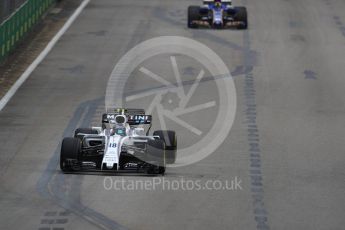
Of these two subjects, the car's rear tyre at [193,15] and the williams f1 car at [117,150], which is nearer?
the williams f1 car at [117,150]

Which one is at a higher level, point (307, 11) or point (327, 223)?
point (327, 223)

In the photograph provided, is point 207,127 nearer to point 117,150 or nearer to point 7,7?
point 117,150

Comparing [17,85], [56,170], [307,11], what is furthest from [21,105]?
[307,11]

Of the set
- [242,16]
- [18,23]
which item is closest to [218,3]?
[242,16]

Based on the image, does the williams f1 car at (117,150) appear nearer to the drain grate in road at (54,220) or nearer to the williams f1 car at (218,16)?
the drain grate in road at (54,220)

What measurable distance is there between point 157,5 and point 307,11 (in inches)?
273

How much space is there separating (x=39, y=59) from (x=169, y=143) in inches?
496

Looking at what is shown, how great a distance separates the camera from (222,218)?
18109 millimetres

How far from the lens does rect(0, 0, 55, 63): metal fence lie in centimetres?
3196

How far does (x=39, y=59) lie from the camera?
1299 inches

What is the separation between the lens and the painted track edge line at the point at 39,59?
1110 inches

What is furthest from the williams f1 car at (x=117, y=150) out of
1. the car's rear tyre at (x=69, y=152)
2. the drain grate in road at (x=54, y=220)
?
the drain grate in road at (x=54, y=220)

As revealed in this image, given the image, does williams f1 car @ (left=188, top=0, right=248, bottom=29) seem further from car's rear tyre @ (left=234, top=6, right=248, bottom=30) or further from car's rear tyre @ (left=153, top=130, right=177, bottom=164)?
car's rear tyre @ (left=153, top=130, right=177, bottom=164)

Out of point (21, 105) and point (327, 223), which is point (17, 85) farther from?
point (327, 223)
